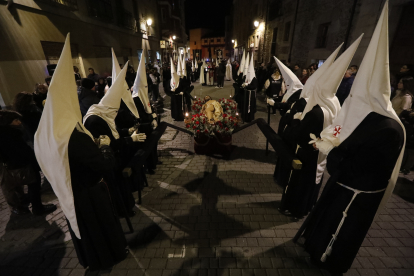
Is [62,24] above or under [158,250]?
above

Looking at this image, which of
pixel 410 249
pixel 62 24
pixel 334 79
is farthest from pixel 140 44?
pixel 410 249

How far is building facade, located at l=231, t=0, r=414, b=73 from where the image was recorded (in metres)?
7.40

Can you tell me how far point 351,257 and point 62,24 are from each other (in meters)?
14.1

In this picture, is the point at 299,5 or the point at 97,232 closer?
the point at 97,232

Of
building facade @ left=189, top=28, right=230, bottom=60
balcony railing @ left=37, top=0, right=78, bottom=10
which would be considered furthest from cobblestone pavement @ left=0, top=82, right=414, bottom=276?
building facade @ left=189, top=28, right=230, bottom=60

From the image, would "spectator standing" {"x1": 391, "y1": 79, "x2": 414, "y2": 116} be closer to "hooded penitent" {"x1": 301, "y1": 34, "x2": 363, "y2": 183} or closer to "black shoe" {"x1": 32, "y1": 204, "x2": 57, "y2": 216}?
"hooded penitent" {"x1": 301, "y1": 34, "x2": 363, "y2": 183}

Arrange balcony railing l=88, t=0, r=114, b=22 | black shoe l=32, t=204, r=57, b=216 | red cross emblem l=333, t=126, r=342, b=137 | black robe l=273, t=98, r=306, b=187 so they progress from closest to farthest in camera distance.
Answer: red cross emblem l=333, t=126, r=342, b=137 < black robe l=273, t=98, r=306, b=187 < black shoe l=32, t=204, r=57, b=216 < balcony railing l=88, t=0, r=114, b=22

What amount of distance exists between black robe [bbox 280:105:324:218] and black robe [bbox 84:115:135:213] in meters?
2.98

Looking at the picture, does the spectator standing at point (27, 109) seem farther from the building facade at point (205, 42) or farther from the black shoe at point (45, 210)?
the building facade at point (205, 42)

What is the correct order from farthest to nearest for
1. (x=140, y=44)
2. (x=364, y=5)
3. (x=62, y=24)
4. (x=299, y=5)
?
(x=140, y=44) → (x=299, y=5) → (x=62, y=24) → (x=364, y=5)

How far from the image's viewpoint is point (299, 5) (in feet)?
45.5

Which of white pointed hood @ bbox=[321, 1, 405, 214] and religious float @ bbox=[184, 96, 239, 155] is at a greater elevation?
white pointed hood @ bbox=[321, 1, 405, 214]

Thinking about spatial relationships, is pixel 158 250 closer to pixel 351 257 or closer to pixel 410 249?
pixel 351 257

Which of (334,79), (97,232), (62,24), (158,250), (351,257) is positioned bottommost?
(158,250)
